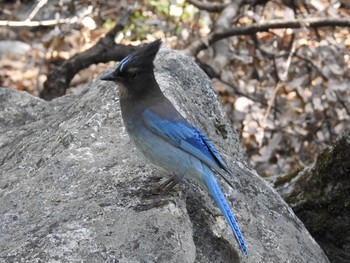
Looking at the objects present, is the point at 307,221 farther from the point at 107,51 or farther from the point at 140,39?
the point at 140,39

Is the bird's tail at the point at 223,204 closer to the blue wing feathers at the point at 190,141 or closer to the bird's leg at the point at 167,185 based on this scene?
the blue wing feathers at the point at 190,141

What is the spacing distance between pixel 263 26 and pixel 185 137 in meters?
3.21

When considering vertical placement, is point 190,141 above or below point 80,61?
above

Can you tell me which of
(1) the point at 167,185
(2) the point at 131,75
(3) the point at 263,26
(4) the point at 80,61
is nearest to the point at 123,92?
(2) the point at 131,75

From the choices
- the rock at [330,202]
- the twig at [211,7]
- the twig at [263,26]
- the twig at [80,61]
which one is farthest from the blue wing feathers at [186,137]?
the twig at [211,7]

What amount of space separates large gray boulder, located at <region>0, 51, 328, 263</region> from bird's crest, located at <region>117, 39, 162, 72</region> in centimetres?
35

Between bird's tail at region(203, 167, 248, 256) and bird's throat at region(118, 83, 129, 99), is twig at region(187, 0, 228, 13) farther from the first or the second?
bird's tail at region(203, 167, 248, 256)

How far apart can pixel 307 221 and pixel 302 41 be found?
3202 mm

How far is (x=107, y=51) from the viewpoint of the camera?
614 centimetres

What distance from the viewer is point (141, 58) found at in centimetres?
329

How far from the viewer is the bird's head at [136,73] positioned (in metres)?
3.28

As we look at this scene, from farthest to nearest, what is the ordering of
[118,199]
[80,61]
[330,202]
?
[80,61] → [330,202] → [118,199]

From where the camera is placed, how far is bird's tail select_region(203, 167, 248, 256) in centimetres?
286

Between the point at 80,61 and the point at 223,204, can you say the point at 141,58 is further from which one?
the point at 80,61
